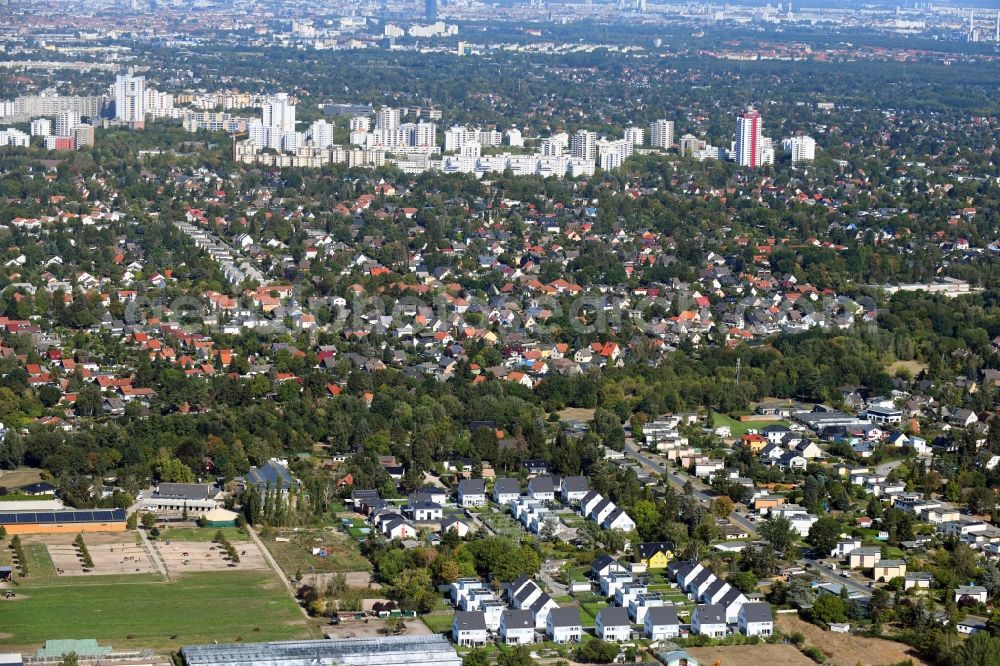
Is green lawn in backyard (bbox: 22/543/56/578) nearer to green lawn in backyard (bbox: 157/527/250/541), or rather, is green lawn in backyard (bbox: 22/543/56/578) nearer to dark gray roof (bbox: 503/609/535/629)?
green lawn in backyard (bbox: 157/527/250/541)

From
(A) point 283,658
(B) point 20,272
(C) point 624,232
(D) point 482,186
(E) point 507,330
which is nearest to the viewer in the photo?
(A) point 283,658

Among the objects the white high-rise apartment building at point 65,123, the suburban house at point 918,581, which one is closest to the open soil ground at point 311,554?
→ the suburban house at point 918,581

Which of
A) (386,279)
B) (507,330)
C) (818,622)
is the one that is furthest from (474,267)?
(818,622)

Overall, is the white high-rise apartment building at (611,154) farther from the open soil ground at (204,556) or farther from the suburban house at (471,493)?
the open soil ground at (204,556)

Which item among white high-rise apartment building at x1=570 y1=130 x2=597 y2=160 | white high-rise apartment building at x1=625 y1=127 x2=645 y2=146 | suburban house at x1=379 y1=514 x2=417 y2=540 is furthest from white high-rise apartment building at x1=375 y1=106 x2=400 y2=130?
suburban house at x1=379 y1=514 x2=417 y2=540

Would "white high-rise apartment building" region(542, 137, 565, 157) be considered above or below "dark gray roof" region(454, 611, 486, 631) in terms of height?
above

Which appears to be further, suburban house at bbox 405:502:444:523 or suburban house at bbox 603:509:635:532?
suburban house at bbox 405:502:444:523

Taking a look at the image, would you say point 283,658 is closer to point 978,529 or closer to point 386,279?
point 978,529
